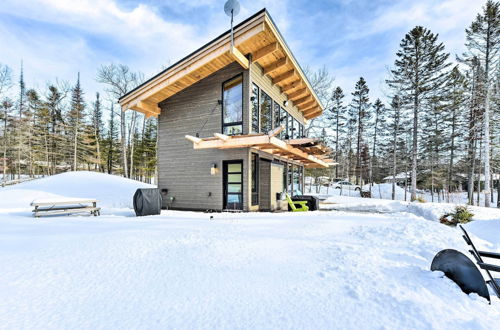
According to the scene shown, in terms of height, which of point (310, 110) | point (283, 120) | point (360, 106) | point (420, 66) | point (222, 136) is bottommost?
point (222, 136)

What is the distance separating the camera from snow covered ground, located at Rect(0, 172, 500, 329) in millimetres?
1716

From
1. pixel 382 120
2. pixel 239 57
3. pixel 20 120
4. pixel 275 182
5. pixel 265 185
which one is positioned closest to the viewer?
pixel 239 57

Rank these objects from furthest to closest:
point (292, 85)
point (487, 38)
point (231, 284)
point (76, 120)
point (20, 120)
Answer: point (76, 120) < point (20, 120) < point (487, 38) < point (292, 85) < point (231, 284)

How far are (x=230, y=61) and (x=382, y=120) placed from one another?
21547mm

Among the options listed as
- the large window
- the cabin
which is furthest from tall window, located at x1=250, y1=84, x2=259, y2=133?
the large window

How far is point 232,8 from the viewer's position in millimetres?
6574

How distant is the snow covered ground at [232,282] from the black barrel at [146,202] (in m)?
2.79

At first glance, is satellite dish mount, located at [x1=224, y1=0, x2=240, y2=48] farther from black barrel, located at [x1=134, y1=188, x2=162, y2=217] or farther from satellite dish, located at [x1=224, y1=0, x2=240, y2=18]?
black barrel, located at [x1=134, y1=188, x2=162, y2=217]

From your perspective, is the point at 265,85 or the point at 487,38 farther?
the point at 487,38

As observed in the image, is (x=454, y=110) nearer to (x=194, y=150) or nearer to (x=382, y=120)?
(x=382, y=120)

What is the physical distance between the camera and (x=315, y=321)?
1.69 metres

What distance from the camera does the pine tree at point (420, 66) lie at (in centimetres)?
1435

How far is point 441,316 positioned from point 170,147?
9.15 m

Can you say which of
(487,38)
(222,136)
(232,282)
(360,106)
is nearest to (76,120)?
Answer: (222,136)
